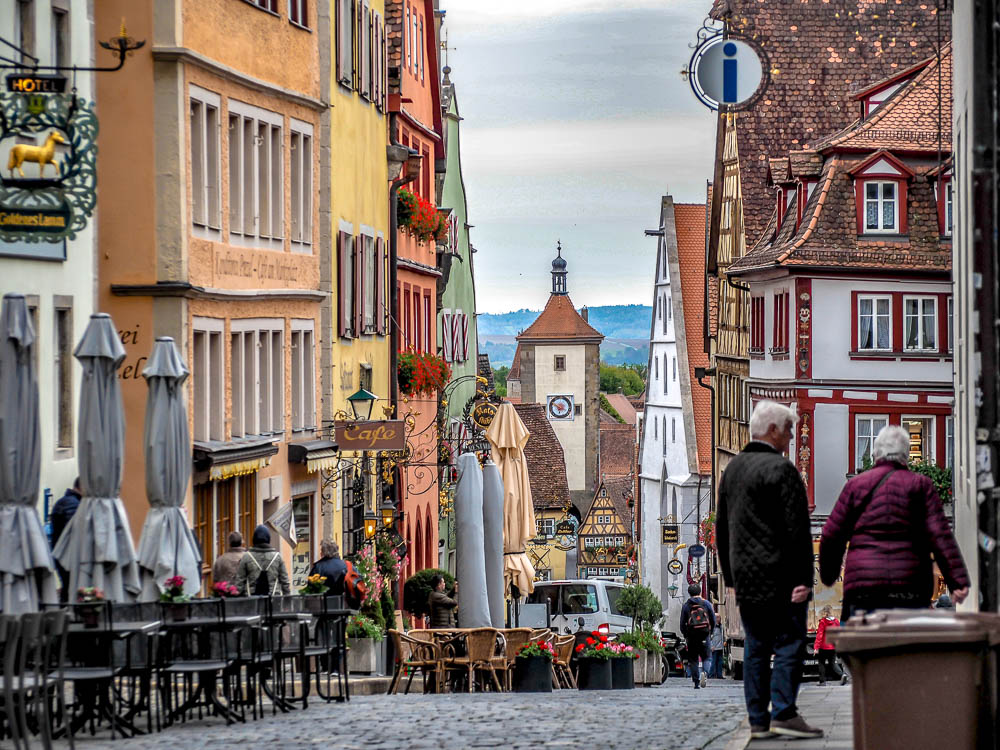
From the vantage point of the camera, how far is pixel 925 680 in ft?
27.8

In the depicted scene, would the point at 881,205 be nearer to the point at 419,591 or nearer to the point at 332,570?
the point at 419,591

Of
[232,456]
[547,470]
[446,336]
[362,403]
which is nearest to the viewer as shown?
[232,456]

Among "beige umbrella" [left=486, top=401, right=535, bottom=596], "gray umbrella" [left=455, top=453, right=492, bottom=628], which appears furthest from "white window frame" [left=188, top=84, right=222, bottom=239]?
"beige umbrella" [left=486, top=401, right=535, bottom=596]

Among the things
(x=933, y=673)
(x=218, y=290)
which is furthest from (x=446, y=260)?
(x=933, y=673)

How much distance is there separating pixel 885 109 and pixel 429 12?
10831 millimetres

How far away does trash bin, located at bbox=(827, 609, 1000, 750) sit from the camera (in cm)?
841

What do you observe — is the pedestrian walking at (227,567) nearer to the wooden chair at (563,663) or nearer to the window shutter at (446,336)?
the wooden chair at (563,663)

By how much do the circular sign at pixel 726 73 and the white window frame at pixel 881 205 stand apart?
86.6ft

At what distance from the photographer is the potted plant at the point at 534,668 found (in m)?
21.0

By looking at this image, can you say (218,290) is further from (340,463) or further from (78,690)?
(78,690)

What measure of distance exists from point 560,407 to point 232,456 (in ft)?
399

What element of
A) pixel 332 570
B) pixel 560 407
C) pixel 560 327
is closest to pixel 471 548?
pixel 332 570

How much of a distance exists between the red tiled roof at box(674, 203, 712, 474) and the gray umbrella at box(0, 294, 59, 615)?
2197 inches

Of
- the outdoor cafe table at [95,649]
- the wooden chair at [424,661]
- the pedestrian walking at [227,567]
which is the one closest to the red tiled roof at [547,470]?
the wooden chair at [424,661]
